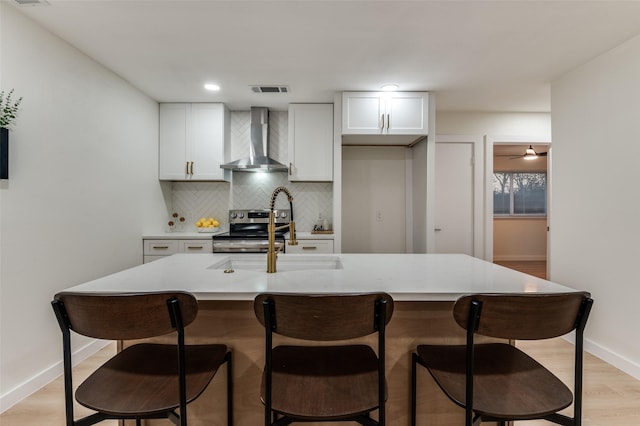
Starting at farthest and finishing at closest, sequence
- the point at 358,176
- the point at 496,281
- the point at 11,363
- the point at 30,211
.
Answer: the point at 358,176 → the point at 30,211 → the point at 11,363 → the point at 496,281

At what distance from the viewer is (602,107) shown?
2609mm

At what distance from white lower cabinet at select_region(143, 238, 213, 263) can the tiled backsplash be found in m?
0.70

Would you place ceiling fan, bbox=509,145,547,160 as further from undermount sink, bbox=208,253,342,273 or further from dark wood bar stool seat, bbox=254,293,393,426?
dark wood bar stool seat, bbox=254,293,393,426

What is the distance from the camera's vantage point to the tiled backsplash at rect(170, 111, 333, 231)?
4.14 m

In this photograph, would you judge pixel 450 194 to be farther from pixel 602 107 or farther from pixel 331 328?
pixel 331 328

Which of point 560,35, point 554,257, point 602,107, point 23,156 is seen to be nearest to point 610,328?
point 554,257

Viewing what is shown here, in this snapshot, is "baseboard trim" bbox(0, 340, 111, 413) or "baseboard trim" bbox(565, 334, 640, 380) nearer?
"baseboard trim" bbox(0, 340, 111, 413)

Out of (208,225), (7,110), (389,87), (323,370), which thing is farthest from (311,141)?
(323,370)

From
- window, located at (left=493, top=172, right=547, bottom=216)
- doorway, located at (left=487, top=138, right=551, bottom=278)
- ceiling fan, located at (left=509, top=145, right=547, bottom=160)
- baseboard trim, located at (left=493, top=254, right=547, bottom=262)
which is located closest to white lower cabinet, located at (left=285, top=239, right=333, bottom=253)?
ceiling fan, located at (left=509, top=145, right=547, bottom=160)

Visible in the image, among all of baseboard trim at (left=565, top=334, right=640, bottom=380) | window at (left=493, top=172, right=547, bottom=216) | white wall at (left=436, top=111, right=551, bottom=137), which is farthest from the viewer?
window at (left=493, top=172, right=547, bottom=216)

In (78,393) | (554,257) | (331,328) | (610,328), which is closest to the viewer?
(331,328)

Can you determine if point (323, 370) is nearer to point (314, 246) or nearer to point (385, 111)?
point (314, 246)

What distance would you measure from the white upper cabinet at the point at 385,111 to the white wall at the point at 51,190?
7.44 ft

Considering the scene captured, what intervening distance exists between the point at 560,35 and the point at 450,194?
215 cm
